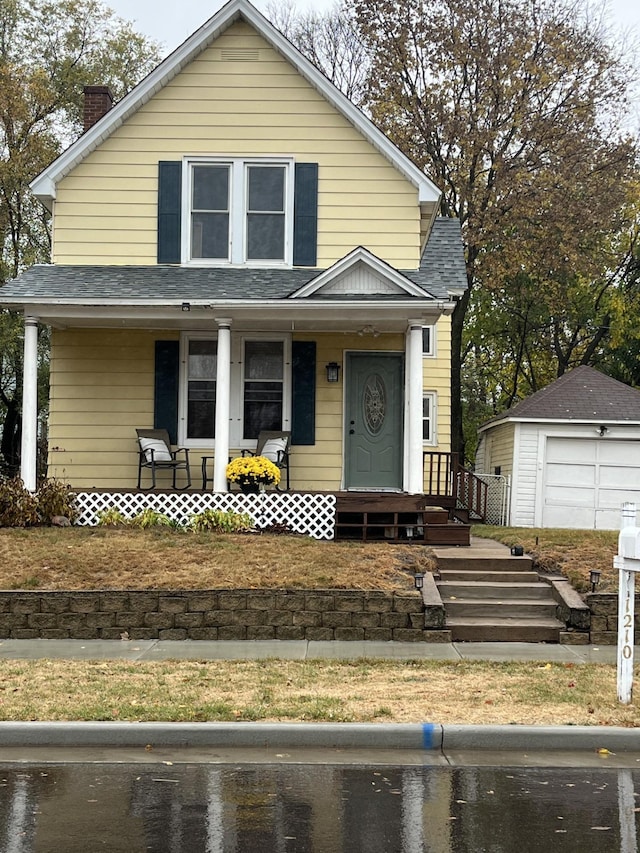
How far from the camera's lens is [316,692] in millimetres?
8352

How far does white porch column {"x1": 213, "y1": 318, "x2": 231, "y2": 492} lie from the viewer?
15344 mm

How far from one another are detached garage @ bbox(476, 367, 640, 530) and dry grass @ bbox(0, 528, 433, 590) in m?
9.94

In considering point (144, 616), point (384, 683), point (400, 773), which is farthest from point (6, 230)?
point (400, 773)

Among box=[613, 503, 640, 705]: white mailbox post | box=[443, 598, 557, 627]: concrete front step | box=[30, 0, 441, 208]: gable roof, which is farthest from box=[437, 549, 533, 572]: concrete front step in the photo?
box=[30, 0, 441, 208]: gable roof

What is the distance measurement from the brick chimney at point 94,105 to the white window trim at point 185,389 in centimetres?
485

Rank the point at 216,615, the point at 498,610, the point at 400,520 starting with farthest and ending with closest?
the point at 400,520
the point at 498,610
the point at 216,615

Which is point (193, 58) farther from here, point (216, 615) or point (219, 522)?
point (216, 615)

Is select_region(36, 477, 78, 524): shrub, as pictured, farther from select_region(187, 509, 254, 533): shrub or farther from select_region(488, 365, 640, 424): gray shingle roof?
select_region(488, 365, 640, 424): gray shingle roof

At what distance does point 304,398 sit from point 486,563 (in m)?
4.69

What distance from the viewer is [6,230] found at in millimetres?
30375

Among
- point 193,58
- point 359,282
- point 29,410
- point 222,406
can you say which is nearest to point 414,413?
point 359,282

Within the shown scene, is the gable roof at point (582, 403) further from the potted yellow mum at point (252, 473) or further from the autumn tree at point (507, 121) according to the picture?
the potted yellow mum at point (252, 473)

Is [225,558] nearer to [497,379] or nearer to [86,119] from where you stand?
[86,119]

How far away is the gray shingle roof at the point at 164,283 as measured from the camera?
50.3ft
